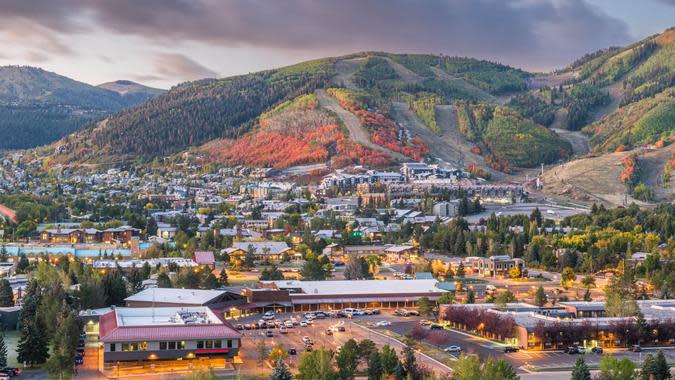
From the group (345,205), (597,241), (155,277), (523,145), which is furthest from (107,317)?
(523,145)

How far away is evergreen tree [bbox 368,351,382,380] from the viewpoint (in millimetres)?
37094

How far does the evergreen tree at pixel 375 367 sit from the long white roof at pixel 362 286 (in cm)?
2271

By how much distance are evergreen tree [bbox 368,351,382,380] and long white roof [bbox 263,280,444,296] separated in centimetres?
2271

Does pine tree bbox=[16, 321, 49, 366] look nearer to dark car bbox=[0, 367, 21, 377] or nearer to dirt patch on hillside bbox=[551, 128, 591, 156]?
dark car bbox=[0, 367, 21, 377]

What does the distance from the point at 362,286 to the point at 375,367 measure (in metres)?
25.0

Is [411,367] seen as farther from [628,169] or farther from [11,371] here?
[628,169]

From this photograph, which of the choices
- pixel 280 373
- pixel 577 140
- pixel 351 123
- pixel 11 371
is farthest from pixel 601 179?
pixel 11 371

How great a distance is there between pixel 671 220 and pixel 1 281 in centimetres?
5974

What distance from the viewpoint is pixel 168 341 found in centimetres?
4178

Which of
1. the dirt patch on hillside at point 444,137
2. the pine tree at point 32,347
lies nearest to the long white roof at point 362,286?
the pine tree at point 32,347

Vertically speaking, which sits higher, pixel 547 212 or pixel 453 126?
pixel 453 126

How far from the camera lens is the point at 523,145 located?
173 meters

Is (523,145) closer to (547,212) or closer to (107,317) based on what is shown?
(547,212)

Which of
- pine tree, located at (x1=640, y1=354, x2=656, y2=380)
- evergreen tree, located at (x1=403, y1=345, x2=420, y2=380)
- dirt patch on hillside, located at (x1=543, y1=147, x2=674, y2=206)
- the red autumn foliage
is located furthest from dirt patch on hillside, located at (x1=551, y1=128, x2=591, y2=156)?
evergreen tree, located at (x1=403, y1=345, x2=420, y2=380)
